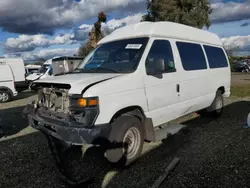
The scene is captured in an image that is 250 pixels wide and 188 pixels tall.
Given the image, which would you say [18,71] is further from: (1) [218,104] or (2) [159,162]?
(2) [159,162]

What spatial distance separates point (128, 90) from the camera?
3.65m

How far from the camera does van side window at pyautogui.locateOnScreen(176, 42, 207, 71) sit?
4.89 metres

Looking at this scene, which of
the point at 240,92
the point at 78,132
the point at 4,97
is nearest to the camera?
the point at 78,132

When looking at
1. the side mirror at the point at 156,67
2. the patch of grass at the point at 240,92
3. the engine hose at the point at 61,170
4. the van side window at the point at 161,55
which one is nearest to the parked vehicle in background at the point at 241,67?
the patch of grass at the point at 240,92

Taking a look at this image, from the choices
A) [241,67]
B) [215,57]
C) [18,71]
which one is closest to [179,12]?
[241,67]

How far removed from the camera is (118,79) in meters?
3.53

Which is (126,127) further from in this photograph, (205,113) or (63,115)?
(205,113)

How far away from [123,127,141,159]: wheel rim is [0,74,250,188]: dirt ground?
23 centimetres

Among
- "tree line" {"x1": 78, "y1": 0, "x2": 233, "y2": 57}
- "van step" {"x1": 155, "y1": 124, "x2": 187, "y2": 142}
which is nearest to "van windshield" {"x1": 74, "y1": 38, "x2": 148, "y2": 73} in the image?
"van step" {"x1": 155, "y1": 124, "x2": 187, "y2": 142}

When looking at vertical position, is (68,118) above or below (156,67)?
below

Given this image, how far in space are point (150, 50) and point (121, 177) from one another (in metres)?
2.28

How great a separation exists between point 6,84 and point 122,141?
1059 centimetres

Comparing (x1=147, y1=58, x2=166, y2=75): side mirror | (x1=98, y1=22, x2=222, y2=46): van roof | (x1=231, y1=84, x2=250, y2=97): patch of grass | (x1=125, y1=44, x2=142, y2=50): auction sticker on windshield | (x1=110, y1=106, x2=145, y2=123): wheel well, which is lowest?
(x1=231, y1=84, x2=250, y2=97): patch of grass

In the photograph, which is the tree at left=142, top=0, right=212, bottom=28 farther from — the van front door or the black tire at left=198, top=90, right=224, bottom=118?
the van front door
